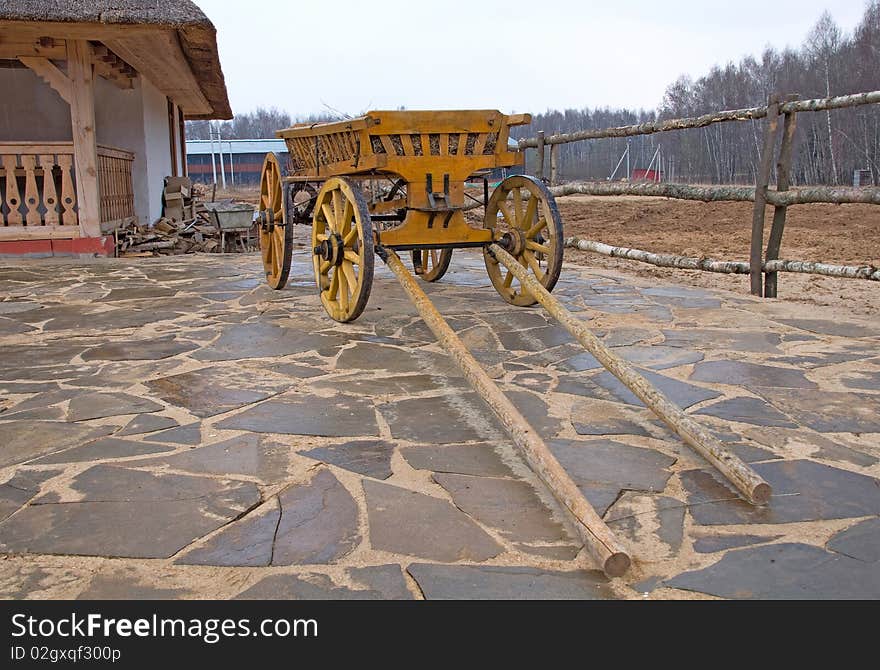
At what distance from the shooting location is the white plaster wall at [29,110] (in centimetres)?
1282

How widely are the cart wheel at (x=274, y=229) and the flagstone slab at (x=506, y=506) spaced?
3.86 meters

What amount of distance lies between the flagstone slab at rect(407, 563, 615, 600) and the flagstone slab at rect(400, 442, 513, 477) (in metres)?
0.69

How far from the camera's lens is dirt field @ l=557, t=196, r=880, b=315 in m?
7.42

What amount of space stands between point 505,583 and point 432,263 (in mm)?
5365

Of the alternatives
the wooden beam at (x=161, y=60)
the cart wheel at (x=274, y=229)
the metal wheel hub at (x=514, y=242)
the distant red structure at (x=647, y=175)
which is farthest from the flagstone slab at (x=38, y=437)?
the distant red structure at (x=647, y=175)

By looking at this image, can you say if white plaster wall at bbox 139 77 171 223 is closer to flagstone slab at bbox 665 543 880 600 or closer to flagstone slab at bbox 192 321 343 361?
flagstone slab at bbox 192 321 343 361

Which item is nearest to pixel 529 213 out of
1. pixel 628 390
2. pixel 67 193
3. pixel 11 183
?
pixel 628 390

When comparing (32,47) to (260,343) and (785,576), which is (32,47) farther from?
(785,576)

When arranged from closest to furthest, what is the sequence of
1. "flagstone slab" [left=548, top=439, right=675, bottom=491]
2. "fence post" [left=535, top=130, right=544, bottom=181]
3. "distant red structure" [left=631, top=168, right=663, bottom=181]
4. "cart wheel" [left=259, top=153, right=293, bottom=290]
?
"flagstone slab" [left=548, top=439, right=675, bottom=491], "cart wheel" [left=259, top=153, right=293, bottom=290], "fence post" [left=535, top=130, right=544, bottom=181], "distant red structure" [left=631, top=168, right=663, bottom=181]

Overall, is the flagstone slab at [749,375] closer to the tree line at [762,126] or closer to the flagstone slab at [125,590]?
the flagstone slab at [125,590]

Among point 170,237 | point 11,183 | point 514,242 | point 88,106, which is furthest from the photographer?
point 170,237

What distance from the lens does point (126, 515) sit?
259 centimetres

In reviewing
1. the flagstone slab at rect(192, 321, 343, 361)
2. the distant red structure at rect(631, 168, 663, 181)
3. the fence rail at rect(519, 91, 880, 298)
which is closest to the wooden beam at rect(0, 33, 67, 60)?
the flagstone slab at rect(192, 321, 343, 361)
